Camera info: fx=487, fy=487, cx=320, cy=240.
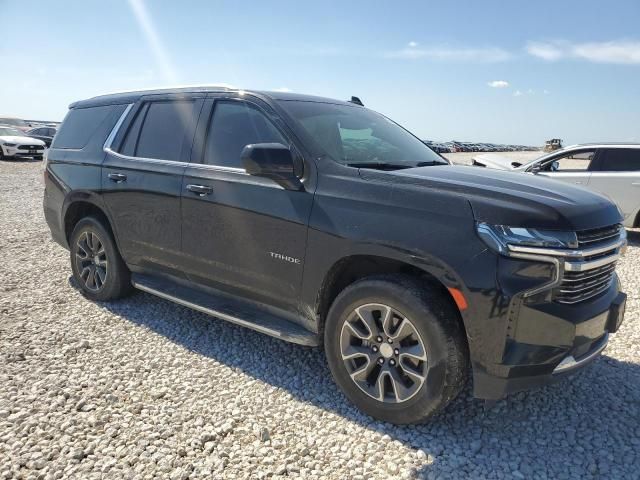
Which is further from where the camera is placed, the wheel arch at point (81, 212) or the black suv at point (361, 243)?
the wheel arch at point (81, 212)

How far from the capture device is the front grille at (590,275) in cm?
240

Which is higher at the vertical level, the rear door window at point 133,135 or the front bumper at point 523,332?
the rear door window at point 133,135

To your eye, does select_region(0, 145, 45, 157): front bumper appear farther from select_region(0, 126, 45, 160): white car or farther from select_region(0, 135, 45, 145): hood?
select_region(0, 135, 45, 145): hood

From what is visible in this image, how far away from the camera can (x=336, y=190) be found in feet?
9.53

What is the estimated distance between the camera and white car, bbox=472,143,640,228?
26.1ft

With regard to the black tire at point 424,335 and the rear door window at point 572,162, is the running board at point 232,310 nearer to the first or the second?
the black tire at point 424,335

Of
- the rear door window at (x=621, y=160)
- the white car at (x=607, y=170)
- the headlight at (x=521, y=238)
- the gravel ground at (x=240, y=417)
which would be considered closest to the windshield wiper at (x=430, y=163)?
the headlight at (x=521, y=238)

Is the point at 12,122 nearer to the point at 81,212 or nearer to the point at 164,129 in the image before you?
the point at 81,212

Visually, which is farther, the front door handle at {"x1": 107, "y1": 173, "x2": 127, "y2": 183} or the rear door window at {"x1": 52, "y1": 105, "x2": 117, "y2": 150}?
the rear door window at {"x1": 52, "y1": 105, "x2": 117, "y2": 150}

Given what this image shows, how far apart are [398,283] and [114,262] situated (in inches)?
114

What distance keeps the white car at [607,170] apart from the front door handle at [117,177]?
6.27m

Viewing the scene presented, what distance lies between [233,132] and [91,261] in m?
2.18

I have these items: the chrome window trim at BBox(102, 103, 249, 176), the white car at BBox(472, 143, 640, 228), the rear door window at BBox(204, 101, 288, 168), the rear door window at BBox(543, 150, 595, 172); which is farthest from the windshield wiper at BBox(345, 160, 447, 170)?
the rear door window at BBox(543, 150, 595, 172)

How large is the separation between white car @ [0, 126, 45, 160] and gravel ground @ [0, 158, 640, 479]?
2215 centimetres
